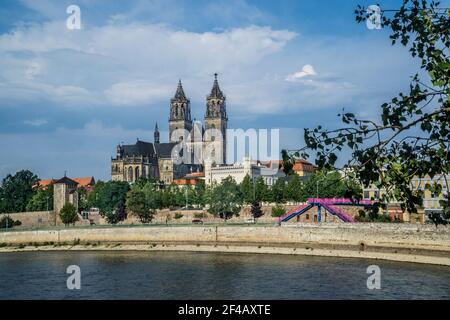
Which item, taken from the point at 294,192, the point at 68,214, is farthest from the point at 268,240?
the point at 68,214

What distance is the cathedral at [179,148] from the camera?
512 ft

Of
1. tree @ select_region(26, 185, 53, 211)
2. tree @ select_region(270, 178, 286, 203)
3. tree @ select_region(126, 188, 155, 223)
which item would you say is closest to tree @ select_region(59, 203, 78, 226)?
tree @ select_region(126, 188, 155, 223)

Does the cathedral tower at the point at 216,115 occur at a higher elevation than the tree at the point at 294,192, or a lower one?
higher

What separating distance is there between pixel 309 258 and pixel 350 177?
4829 cm

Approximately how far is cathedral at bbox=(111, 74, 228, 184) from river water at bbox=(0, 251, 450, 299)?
3823 inches

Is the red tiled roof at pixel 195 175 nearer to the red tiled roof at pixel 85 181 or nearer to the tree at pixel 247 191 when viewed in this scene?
the red tiled roof at pixel 85 181

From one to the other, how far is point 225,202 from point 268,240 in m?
25.4

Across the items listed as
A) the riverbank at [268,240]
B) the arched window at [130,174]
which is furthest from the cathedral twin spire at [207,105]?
the riverbank at [268,240]

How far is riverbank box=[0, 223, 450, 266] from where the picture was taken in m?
53.7

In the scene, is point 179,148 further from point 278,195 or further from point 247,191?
point 278,195

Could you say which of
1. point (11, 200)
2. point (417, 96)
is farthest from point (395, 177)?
point (11, 200)

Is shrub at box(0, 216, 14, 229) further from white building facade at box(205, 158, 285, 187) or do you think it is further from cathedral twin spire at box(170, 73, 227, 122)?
cathedral twin spire at box(170, 73, 227, 122)

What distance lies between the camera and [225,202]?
89688 mm

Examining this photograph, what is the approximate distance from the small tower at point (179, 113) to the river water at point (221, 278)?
11963 centimetres
